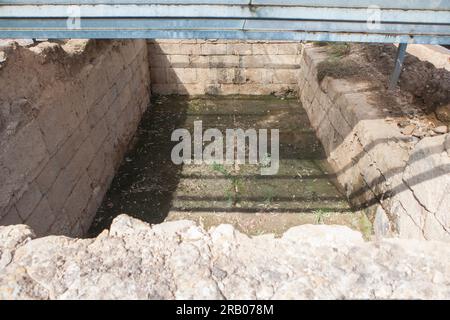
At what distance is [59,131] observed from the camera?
418cm

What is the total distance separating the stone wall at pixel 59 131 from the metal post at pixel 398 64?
15.3ft

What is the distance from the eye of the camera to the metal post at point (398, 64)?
5.20 meters

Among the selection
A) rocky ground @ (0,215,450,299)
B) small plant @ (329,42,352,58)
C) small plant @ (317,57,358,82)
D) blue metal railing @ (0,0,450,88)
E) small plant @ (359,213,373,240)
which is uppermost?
blue metal railing @ (0,0,450,88)

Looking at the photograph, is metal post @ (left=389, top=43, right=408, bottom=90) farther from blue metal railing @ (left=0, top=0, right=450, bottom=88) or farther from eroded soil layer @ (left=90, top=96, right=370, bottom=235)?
blue metal railing @ (left=0, top=0, right=450, bottom=88)

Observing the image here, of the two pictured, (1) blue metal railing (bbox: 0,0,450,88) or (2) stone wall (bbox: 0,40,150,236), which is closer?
(1) blue metal railing (bbox: 0,0,450,88)

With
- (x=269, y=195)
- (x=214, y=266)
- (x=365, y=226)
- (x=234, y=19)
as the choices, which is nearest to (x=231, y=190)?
(x=269, y=195)

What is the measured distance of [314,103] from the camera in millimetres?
7246

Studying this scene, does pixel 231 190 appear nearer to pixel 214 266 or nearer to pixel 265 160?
pixel 265 160

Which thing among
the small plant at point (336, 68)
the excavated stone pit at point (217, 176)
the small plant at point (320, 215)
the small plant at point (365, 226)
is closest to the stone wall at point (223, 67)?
the excavated stone pit at point (217, 176)

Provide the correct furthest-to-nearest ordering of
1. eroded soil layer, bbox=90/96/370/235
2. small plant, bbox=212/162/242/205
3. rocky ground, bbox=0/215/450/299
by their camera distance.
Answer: small plant, bbox=212/162/242/205
eroded soil layer, bbox=90/96/370/235
rocky ground, bbox=0/215/450/299

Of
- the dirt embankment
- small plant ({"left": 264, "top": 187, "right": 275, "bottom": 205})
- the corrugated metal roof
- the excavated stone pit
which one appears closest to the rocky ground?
the excavated stone pit

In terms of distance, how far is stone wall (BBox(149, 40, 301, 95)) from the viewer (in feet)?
27.4
